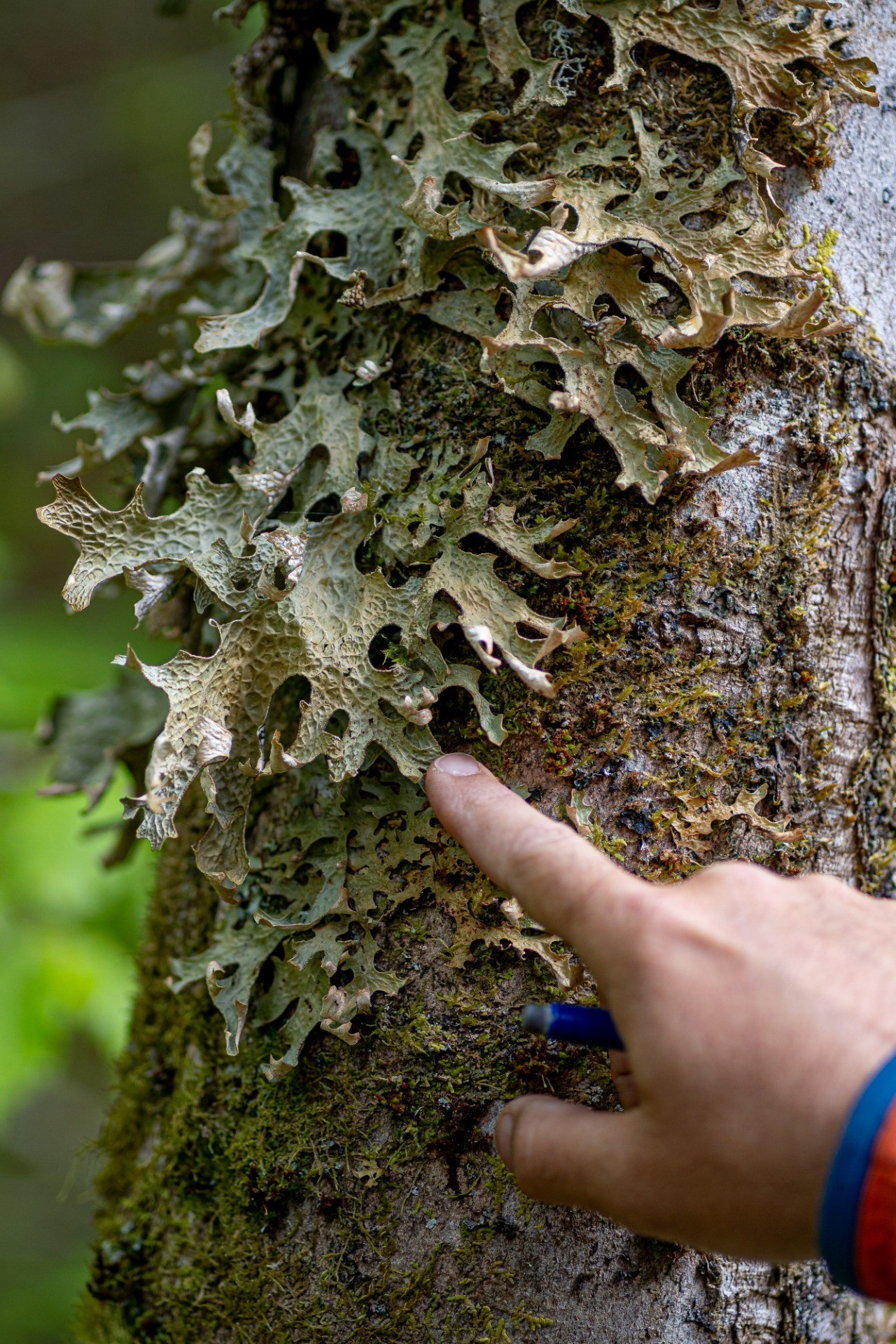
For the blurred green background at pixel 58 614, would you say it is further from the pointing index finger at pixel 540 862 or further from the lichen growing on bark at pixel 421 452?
the pointing index finger at pixel 540 862

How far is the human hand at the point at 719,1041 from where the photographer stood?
29.1 inches

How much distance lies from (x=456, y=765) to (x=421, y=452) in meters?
0.42

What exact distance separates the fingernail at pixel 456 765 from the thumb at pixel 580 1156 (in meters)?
0.37

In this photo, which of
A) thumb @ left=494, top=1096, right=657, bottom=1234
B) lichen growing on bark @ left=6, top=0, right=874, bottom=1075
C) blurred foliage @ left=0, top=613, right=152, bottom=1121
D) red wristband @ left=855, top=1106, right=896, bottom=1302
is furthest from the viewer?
blurred foliage @ left=0, top=613, right=152, bottom=1121

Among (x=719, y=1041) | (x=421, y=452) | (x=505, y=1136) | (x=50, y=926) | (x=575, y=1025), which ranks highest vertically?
(x=421, y=452)

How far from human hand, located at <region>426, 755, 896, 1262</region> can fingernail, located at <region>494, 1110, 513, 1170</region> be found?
2cm

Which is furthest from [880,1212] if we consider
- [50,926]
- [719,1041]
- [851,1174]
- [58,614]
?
[58,614]

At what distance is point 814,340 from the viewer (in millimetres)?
1179

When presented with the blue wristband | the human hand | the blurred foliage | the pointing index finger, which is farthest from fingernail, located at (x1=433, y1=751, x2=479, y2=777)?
the blurred foliage

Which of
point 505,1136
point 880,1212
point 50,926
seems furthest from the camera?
point 50,926

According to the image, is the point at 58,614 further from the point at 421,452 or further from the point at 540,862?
the point at 540,862

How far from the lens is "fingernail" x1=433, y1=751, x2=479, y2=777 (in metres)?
1.10

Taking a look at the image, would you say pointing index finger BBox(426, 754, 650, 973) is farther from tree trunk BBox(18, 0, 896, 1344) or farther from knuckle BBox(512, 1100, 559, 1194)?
knuckle BBox(512, 1100, 559, 1194)

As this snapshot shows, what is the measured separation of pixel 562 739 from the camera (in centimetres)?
111
